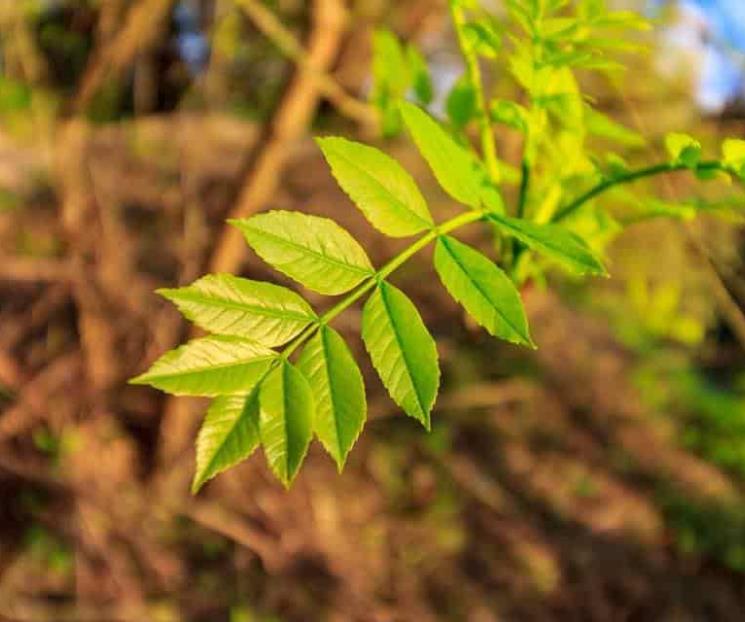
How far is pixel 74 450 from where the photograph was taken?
3.32 metres

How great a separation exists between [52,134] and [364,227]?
2.07m

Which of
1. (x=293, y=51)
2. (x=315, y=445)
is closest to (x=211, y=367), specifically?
(x=293, y=51)

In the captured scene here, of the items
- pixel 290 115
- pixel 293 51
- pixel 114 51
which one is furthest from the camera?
pixel 114 51

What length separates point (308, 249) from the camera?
0.71m

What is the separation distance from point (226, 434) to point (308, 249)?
0.55ft

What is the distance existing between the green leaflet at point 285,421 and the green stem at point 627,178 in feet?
1.21

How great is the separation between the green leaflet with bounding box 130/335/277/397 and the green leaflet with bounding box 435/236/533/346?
0.56 feet

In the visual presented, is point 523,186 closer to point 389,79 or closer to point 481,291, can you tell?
point 481,291

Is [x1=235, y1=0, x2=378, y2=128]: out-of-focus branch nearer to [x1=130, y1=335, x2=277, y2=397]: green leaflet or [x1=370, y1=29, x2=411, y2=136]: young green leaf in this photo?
[x1=370, y1=29, x2=411, y2=136]: young green leaf

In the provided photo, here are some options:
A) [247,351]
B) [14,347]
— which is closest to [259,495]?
[14,347]

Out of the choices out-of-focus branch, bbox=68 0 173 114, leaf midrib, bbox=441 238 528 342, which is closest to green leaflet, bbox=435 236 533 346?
leaf midrib, bbox=441 238 528 342

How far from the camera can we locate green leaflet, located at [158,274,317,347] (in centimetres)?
68

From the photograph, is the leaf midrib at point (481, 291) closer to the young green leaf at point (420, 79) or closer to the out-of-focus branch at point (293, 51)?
the young green leaf at point (420, 79)

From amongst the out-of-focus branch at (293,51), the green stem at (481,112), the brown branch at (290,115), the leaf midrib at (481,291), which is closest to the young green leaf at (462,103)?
the green stem at (481,112)
